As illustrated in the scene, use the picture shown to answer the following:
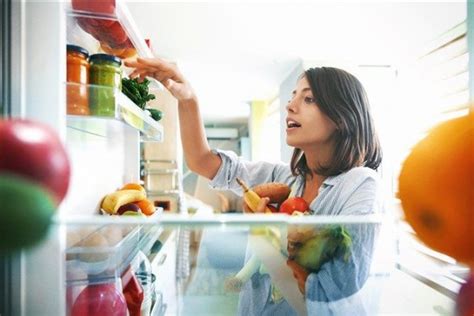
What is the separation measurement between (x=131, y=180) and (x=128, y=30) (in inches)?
14.4

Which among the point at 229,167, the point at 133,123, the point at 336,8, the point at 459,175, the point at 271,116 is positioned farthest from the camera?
the point at 336,8

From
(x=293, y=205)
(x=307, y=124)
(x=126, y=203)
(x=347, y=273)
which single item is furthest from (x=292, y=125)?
(x=126, y=203)

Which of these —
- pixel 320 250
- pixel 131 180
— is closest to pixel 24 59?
pixel 320 250

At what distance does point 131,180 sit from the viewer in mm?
777

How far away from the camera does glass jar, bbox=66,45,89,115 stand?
33 cm

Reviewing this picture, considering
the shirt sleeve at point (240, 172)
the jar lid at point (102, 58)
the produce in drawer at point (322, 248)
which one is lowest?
the produce in drawer at point (322, 248)

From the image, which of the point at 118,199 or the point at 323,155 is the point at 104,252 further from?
the point at 323,155

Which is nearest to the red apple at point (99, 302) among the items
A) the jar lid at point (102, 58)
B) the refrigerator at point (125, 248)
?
the refrigerator at point (125, 248)

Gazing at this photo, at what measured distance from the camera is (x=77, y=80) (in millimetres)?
384

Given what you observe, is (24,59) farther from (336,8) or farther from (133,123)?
(336,8)

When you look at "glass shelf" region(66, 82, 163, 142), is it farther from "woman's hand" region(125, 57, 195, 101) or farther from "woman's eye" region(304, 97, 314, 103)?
"woman's eye" region(304, 97, 314, 103)

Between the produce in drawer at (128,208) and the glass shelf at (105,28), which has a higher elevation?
the glass shelf at (105,28)

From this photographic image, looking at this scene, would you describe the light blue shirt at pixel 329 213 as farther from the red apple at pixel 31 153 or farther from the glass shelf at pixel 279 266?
the red apple at pixel 31 153

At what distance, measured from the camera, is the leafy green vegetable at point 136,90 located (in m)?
0.54
